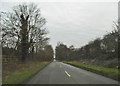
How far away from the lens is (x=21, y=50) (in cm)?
5916

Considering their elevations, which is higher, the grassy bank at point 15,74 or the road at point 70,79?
the grassy bank at point 15,74

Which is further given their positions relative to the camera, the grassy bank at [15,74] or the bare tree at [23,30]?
the bare tree at [23,30]

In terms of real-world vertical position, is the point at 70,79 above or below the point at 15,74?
below

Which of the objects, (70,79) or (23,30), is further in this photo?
(23,30)

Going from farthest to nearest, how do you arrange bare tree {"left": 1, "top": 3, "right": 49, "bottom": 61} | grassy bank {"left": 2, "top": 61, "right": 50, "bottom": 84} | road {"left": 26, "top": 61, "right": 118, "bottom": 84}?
bare tree {"left": 1, "top": 3, "right": 49, "bottom": 61} < road {"left": 26, "top": 61, "right": 118, "bottom": 84} < grassy bank {"left": 2, "top": 61, "right": 50, "bottom": 84}

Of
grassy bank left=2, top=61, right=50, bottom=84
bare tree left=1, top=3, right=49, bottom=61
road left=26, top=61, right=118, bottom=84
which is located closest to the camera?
grassy bank left=2, top=61, right=50, bottom=84

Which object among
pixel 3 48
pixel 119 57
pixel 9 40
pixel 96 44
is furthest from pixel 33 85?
pixel 96 44

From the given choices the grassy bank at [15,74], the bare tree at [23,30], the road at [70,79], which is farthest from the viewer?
the bare tree at [23,30]

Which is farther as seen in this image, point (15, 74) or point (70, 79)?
point (15, 74)

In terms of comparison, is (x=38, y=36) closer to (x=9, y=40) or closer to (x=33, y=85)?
(x=9, y=40)

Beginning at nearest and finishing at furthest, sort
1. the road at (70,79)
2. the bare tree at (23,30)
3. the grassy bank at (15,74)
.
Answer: the grassy bank at (15,74)
the road at (70,79)
the bare tree at (23,30)

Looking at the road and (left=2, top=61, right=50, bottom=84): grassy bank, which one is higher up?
(left=2, top=61, right=50, bottom=84): grassy bank

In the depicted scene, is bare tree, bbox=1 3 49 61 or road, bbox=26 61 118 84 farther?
bare tree, bbox=1 3 49 61

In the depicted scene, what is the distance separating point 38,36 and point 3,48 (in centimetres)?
1836
